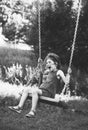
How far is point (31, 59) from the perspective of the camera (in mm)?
14094

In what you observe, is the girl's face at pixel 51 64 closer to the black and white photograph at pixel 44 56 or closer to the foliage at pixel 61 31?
the black and white photograph at pixel 44 56

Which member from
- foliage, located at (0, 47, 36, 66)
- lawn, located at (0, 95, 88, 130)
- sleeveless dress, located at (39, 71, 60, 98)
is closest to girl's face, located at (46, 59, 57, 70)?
sleeveless dress, located at (39, 71, 60, 98)

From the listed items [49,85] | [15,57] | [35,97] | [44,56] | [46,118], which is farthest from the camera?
[15,57]

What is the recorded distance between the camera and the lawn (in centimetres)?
922

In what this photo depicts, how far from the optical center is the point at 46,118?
407 inches

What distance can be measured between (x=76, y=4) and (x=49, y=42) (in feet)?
7.29

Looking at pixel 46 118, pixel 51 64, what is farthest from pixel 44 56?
pixel 51 64

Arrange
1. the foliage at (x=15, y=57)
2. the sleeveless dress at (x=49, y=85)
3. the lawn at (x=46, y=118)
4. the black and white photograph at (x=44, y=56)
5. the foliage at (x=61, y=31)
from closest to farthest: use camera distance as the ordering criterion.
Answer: the sleeveless dress at (x=49, y=85) → the lawn at (x=46, y=118) → the black and white photograph at (x=44, y=56) → the foliage at (x=61, y=31) → the foliage at (x=15, y=57)

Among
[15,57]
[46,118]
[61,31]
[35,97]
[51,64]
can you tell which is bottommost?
[46,118]

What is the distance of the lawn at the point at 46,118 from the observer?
9.22 m

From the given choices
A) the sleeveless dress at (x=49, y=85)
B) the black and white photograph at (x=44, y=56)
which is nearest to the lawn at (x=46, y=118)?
the black and white photograph at (x=44, y=56)

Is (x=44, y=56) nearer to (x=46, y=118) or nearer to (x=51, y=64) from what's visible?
(x=46, y=118)

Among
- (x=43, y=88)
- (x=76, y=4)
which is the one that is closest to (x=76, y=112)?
(x=76, y=4)

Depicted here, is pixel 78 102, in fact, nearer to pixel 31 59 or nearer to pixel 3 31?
pixel 31 59
